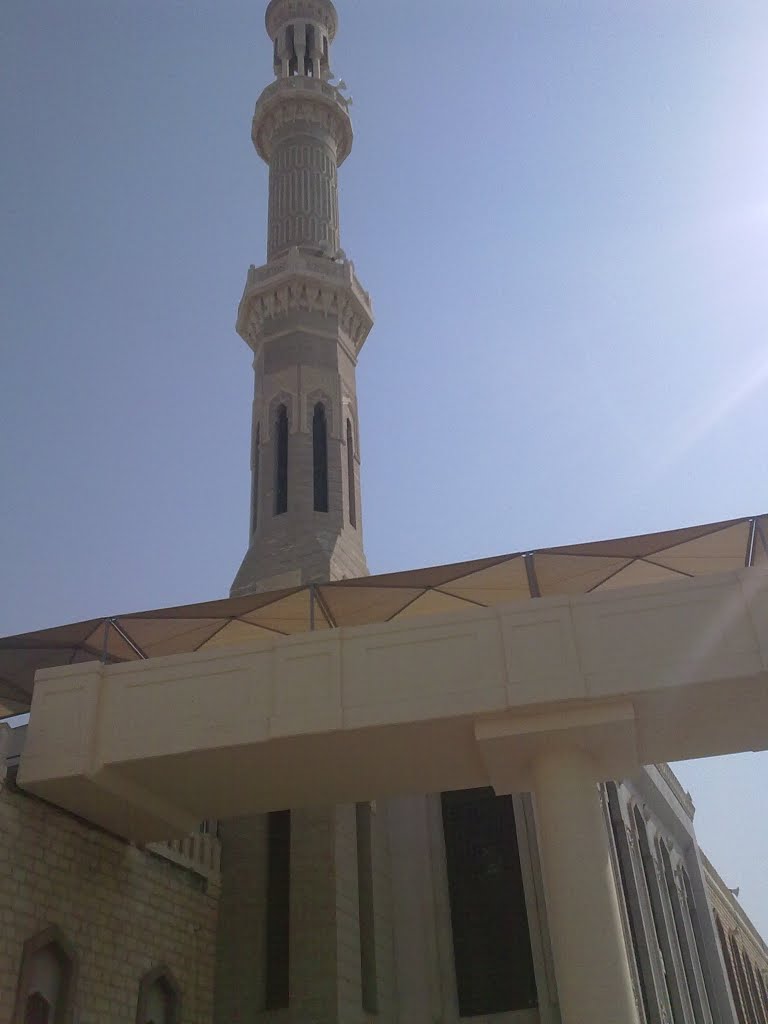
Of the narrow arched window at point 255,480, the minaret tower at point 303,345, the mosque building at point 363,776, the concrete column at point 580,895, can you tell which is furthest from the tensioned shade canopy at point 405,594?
the narrow arched window at point 255,480

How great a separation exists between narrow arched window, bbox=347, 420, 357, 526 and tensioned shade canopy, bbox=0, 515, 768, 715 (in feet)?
31.1

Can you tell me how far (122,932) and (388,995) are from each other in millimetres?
6439

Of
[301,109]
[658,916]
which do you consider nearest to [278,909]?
[658,916]

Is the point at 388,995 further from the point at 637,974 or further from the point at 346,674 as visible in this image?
the point at 346,674

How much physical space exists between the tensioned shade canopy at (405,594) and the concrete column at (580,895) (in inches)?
119

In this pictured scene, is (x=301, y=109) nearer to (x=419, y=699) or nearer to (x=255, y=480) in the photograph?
(x=255, y=480)

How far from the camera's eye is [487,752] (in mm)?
12938

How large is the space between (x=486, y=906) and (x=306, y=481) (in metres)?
11.1

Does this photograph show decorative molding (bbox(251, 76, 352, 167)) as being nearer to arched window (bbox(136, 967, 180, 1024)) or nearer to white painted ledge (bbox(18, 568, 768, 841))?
white painted ledge (bbox(18, 568, 768, 841))

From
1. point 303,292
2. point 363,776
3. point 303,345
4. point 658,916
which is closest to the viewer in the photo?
point 363,776

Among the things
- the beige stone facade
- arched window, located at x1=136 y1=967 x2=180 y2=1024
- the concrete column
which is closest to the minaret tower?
the beige stone facade

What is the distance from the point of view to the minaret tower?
2444 centimetres

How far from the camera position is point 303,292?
28.0 metres

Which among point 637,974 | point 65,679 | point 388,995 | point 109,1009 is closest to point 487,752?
point 65,679
